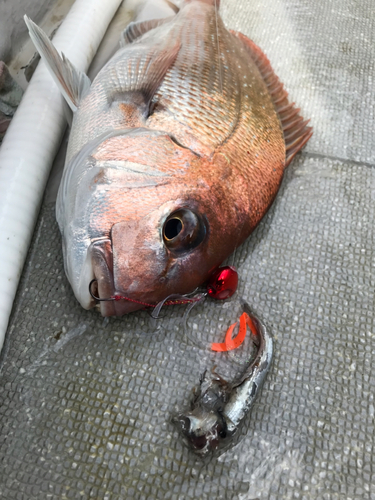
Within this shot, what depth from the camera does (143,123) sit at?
125 cm

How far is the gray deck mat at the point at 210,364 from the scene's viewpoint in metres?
1.09

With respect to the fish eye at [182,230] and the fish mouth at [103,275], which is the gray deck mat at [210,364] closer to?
the fish mouth at [103,275]

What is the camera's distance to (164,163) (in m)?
→ 1.12

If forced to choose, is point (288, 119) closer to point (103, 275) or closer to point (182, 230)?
point (182, 230)

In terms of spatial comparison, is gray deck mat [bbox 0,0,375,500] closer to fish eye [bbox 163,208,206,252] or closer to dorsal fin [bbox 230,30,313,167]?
dorsal fin [bbox 230,30,313,167]

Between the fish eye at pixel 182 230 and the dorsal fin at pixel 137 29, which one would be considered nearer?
the fish eye at pixel 182 230

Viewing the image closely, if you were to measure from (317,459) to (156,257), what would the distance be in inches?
29.8

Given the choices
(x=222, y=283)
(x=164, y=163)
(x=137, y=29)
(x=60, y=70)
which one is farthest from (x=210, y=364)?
(x=137, y=29)

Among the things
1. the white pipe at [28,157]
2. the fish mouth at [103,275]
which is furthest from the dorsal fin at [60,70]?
the fish mouth at [103,275]


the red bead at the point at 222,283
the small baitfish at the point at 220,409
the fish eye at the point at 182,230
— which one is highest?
the fish eye at the point at 182,230

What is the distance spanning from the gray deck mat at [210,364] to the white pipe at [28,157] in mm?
63

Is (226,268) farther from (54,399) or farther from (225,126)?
(54,399)

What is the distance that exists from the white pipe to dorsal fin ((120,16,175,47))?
0.68 feet

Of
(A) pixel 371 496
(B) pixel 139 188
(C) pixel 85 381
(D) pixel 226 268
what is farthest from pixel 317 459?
(B) pixel 139 188
